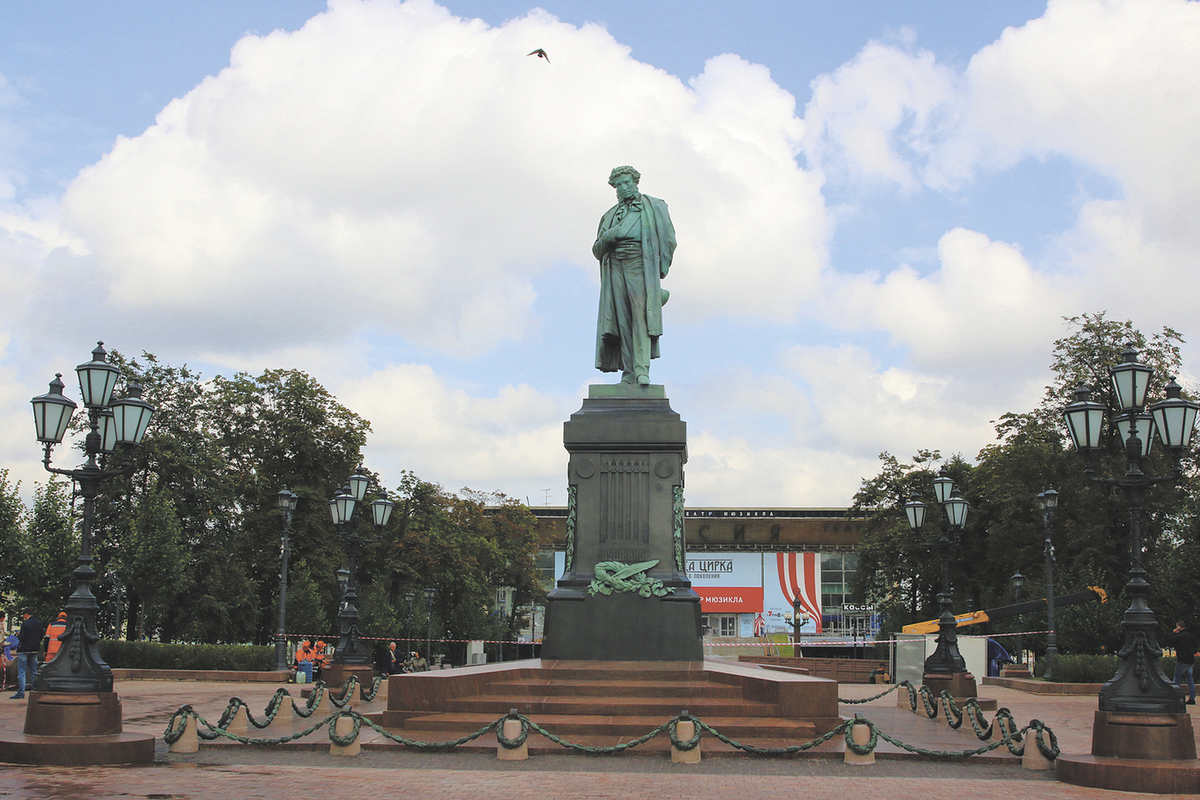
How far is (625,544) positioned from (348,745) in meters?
5.56

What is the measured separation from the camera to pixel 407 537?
5228 centimetres

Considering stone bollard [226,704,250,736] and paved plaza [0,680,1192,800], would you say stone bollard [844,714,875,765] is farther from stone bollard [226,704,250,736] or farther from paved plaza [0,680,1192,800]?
stone bollard [226,704,250,736]

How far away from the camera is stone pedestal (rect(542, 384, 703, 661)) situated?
1571cm

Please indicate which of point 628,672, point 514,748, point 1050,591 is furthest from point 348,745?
point 1050,591

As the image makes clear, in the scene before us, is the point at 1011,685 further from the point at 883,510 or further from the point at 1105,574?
the point at 883,510

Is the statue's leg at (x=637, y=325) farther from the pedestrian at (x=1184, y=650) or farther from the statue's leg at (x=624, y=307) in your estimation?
the pedestrian at (x=1184, y=650)

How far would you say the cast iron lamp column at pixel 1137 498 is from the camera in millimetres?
11227

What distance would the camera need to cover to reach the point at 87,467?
41.5ft

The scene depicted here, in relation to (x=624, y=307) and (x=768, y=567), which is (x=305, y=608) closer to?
(x=624, y=307)

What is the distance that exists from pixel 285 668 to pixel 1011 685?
20.8m

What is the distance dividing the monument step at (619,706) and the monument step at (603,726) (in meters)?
0.10

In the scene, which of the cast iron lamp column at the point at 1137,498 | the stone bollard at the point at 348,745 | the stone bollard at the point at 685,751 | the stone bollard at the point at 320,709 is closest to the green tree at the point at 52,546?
the stone bollard at the point at 320,709

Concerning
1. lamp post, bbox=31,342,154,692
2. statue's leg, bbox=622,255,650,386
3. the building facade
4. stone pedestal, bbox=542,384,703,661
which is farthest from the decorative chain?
the building facade

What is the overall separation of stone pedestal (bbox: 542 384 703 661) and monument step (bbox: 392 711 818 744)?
7.93 feet
